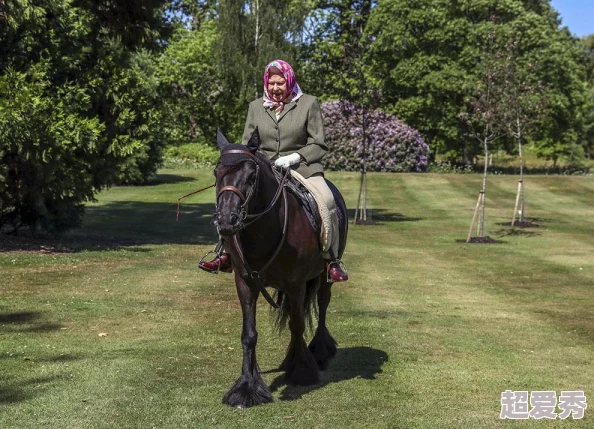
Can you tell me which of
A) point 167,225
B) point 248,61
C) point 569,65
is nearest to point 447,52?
point 569,65

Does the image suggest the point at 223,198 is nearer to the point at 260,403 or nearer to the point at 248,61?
the point at 260,403

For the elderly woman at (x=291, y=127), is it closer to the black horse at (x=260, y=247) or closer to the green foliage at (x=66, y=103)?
the black horse at (x=260, y=247)

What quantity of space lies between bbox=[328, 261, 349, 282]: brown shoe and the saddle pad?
14.7 inches

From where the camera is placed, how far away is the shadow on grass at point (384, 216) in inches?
1642

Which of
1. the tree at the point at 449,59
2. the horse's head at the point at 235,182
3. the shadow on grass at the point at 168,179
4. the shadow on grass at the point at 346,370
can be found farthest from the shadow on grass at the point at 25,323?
the tree at the point at 449,59

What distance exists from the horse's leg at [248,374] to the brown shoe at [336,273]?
139cm

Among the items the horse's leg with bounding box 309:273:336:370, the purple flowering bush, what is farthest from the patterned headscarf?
the purple flowering bush

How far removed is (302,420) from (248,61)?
6603 cm

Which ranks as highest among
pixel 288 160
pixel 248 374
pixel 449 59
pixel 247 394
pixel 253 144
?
pixel 449 59

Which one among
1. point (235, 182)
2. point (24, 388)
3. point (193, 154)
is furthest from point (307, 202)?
point (193, 154)

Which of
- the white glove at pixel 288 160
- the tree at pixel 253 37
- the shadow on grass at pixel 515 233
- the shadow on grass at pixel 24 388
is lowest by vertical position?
the shadow on grass at pixel 515 233

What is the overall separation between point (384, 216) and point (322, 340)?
1272 inches

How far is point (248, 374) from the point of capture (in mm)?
9523

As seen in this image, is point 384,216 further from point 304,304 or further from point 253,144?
point 253,144
